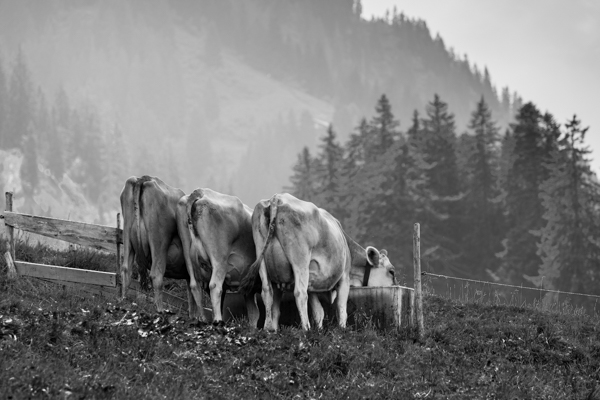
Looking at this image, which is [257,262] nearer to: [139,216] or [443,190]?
[139,216]

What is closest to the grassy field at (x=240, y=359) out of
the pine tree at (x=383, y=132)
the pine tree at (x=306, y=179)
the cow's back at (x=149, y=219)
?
the cow's back at (x=149, y=219)

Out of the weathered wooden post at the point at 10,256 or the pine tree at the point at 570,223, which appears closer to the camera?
the weathered wooden post at the point at 10,256

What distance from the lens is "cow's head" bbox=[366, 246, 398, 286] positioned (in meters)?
17.4

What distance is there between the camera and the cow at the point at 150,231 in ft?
51.5

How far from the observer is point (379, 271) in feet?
57.7

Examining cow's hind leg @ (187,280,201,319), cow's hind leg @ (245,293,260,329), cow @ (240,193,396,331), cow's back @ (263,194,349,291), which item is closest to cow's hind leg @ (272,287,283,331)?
cow @ (240,193,396,331)

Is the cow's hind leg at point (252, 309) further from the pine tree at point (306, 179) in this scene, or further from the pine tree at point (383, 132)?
the pine tree at point (306, 179)

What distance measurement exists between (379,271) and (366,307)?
1795mm

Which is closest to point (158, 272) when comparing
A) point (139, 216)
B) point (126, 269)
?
point (126, 269)

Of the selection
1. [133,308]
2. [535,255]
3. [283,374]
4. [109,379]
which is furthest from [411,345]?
[535,255]

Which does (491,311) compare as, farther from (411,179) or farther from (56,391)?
(411,179)

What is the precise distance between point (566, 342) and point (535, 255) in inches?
1378

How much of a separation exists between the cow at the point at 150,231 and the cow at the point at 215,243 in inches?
15.1

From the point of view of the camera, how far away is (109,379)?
9633mm
